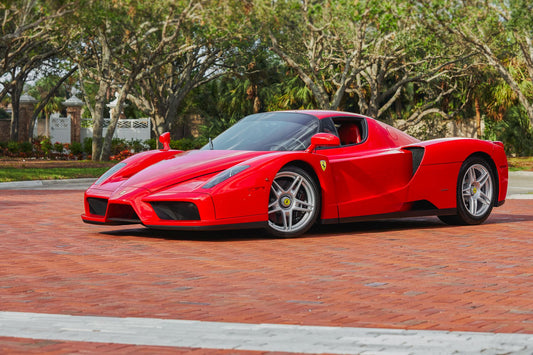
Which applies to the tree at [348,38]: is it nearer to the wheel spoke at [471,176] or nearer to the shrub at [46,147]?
the shrub at [46,147]

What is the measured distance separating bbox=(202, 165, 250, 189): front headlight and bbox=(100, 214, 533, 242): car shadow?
726mm

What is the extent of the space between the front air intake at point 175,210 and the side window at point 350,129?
2.35 m

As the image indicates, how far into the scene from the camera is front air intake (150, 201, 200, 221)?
27.1 ft

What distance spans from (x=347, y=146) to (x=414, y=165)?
90 centimetres

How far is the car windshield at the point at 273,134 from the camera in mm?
9188

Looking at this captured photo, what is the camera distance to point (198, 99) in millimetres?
49625

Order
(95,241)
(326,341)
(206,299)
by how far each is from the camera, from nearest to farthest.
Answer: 1. (326,341)
2. (206,299)
3. (95,241)

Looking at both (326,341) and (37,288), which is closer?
(326,341)

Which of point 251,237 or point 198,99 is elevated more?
point 198,99

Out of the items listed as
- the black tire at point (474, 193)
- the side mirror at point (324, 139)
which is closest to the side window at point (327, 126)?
the side mirror at point (324, 139)

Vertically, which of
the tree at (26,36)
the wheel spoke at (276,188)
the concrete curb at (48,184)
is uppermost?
the tree at (26,36)

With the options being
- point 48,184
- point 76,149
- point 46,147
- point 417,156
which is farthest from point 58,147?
point 417,156

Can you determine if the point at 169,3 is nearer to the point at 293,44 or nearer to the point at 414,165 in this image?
the point at 293,44

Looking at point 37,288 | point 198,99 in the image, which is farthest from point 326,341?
point 198,99
